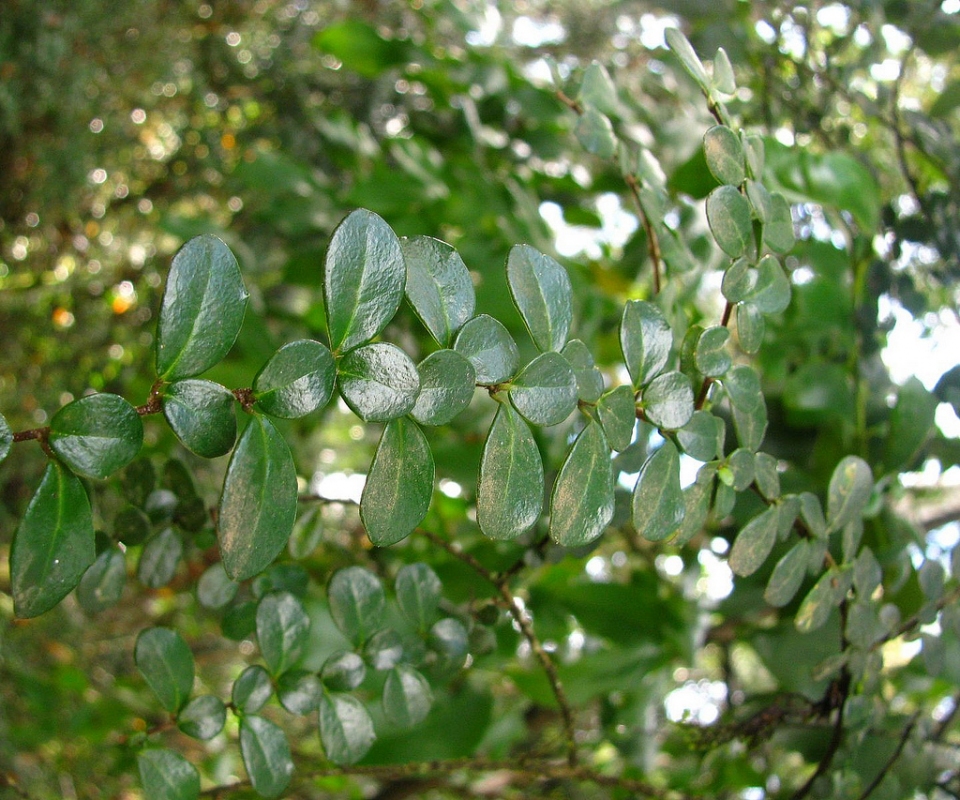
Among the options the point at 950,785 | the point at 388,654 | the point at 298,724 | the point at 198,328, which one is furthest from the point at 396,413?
the point at 298,724

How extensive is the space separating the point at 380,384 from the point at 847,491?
0.24 meters

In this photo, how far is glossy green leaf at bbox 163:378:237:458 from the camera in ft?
0.75

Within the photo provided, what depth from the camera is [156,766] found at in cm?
31

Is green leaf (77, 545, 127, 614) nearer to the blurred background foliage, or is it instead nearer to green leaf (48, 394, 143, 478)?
the blurred background foliage

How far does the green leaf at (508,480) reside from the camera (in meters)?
0.25

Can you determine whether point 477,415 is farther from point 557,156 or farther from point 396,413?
point 396,413

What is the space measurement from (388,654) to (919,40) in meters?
0.63

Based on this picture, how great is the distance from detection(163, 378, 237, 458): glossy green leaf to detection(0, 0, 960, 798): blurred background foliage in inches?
Answer: 7.2

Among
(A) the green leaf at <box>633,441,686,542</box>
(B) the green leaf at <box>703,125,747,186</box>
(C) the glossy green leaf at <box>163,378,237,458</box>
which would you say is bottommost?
(A) the green leaf at <box>633,441,686,542</box>

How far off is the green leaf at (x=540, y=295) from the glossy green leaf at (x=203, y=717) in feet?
0.65

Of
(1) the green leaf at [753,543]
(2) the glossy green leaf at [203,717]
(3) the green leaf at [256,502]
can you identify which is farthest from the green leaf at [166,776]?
(1) the green leaf at [753,543]

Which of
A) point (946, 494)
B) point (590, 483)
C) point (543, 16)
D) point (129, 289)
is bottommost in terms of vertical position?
point (129, 289)

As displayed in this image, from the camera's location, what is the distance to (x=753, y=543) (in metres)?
0.34

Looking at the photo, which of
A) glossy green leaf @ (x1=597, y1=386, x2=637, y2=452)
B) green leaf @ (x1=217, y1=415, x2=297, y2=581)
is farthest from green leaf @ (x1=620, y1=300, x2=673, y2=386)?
green leaf @ (x1=217, y1=415, x2=297, y2=581)
